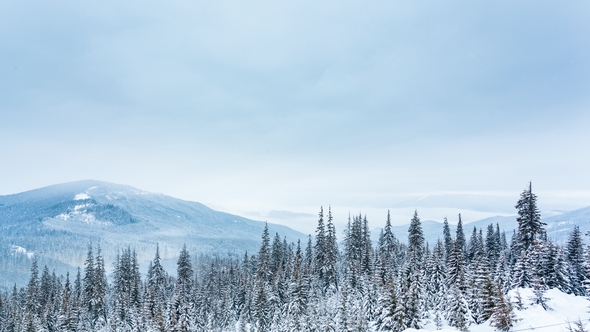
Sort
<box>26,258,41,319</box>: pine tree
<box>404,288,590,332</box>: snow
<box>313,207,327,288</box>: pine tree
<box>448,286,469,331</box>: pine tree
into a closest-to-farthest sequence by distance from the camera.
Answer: <box>404,288,590,332</box>: snow < <box>448,286,469,331</box>: pine tree < <box>313,207,327,288</box>: pine tree < <box>26,258,41,319</box>: pine tree

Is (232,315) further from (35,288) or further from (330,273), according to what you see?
(35,288)

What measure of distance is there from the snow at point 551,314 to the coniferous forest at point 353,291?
0.90 metres

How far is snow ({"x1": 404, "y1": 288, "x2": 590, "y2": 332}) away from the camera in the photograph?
24.5 meters

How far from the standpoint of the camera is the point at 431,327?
147ft

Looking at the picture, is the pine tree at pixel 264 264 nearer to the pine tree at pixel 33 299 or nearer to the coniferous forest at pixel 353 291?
the coniferous forest at pixel 353 291

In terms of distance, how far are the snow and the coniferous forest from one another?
90 cm

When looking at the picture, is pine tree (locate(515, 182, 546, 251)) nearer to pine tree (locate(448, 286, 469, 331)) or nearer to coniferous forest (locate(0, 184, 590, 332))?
coniferous forest (locate(0, 184, 590, 332))

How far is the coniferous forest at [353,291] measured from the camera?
136 ft

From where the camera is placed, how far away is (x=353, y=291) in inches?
2450

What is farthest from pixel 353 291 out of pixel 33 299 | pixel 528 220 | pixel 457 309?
pixel 33 299

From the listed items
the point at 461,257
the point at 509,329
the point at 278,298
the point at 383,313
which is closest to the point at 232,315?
the point at 278,298

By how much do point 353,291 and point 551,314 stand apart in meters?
37.3

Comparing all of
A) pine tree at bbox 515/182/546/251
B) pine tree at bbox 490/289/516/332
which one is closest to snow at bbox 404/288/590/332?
pine tree at bbox 490/289/516/332

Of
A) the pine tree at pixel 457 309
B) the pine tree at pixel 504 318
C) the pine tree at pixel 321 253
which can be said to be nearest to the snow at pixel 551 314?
the pine tree at pixel 504 318
